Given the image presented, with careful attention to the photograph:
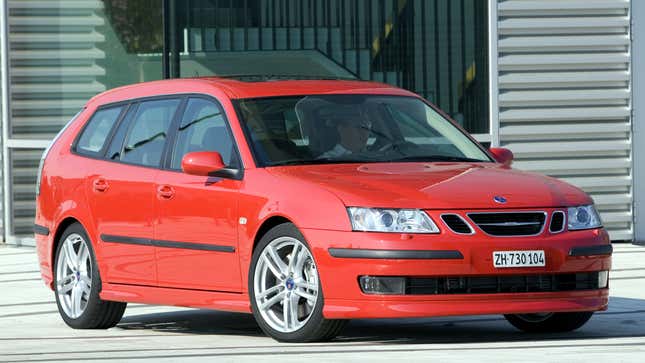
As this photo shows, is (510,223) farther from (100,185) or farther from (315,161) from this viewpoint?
(100,185)

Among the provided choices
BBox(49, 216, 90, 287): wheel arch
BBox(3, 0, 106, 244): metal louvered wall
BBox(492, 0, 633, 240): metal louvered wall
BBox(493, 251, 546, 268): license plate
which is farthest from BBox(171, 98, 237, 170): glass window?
BBox(492, 0, 633, 240): metal louvered wall

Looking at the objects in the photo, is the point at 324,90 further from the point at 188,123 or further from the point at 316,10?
the point at 316,10

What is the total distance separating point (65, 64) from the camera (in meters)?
16.7

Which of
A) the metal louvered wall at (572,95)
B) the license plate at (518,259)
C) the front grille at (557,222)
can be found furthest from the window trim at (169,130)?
the metal louvered wall at (572,95)

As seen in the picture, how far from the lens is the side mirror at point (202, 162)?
353 inches

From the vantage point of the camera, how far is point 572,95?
53.8 feet

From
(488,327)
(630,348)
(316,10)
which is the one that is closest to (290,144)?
(488,327)

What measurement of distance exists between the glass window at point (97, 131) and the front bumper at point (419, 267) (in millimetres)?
2644

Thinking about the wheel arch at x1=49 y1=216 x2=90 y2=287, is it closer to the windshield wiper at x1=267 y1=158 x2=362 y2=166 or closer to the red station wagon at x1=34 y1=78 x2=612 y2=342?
the red station wagon at x1=34 y1=78 x2=612 y2=342

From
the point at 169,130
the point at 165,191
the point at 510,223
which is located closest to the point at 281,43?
the point at 169,130

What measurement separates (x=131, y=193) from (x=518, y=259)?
2.64 meters

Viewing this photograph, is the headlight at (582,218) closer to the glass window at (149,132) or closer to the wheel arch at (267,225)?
the wheel arch at (267,225)

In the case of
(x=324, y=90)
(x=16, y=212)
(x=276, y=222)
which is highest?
(x=324, y=90)

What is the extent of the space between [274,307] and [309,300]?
1.08ft
